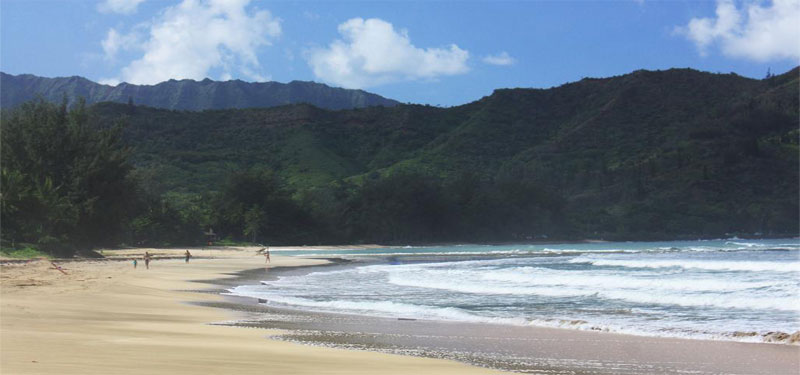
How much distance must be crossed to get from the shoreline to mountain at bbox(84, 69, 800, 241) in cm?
8665

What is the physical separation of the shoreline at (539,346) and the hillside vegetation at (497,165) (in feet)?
180

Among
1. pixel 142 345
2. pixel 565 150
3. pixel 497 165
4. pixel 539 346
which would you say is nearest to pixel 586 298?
pixel 539 346

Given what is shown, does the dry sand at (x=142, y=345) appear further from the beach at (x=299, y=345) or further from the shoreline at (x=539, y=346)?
the shoreline at (x=539, y=346)

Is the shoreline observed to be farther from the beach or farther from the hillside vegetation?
the hillside vegetation

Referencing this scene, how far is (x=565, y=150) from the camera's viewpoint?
145750 millimetres

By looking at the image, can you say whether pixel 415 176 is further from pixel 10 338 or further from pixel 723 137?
pixel 10 338

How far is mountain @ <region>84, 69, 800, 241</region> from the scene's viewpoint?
377 ft

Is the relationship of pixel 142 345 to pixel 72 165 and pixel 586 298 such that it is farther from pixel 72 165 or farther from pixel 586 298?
pixel 72 165

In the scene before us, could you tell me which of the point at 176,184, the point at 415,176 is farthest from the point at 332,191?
the point at 176,184

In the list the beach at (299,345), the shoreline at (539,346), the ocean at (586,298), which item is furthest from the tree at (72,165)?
the shoreline at (539,346)

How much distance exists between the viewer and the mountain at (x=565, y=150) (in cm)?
11488

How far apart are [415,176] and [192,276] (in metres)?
76.2

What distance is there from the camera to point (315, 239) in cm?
8512

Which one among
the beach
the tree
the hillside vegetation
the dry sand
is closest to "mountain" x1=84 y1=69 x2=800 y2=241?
the hillside vegetation
